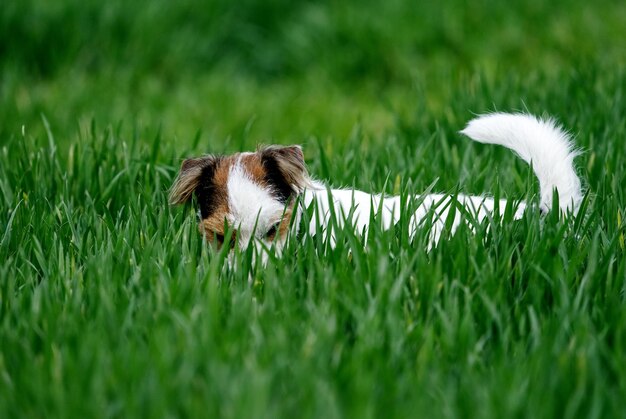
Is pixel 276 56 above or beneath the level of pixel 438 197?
above

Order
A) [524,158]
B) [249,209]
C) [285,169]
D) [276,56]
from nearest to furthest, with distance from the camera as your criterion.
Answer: [249,209], [285,169], [524,158], [276,56]

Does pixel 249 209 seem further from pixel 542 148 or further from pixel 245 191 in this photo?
pixel 542 148

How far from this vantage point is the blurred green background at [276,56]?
607 centimetres

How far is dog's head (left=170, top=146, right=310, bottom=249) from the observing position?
3.00 m

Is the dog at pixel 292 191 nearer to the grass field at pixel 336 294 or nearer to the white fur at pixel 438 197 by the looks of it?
the white fur at pixel 438 197

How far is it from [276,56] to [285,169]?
4.66 meters

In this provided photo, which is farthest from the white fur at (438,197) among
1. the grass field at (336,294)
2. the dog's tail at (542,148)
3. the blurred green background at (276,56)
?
the blurred green background at (276,56)

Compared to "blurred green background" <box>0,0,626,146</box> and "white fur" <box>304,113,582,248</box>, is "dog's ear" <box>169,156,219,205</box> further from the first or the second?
"blurred green background" <box>0,0,626,146</box>

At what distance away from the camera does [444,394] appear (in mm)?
2145

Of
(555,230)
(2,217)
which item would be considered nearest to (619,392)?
(555,230)

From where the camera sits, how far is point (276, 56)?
762 centimetres

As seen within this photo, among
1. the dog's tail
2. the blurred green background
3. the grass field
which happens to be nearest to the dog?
the dog's tail

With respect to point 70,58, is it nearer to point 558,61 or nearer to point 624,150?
point 558,61

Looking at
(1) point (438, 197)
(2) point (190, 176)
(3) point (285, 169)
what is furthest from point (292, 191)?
(1) point (438, 197)
